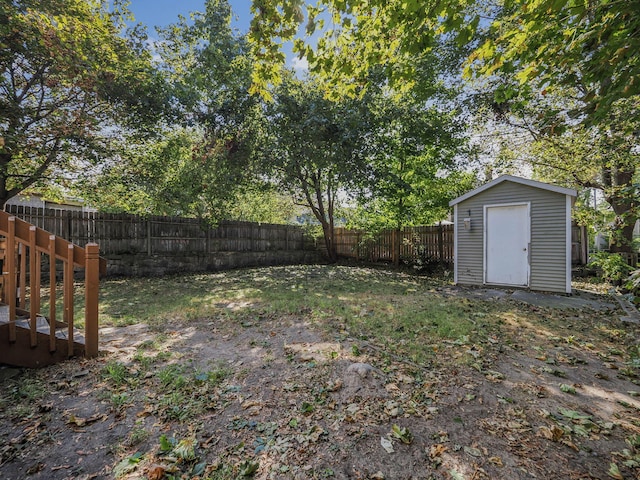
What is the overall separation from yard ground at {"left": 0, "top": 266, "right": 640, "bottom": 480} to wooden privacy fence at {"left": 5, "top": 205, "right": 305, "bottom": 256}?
4.66m

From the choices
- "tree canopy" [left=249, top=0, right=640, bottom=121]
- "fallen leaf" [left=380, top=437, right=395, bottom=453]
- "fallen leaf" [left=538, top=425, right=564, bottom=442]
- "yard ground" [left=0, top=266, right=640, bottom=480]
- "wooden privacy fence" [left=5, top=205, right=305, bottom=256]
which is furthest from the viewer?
"wooden privacy fence" [left=5, top=205, right=305, bottom=256]

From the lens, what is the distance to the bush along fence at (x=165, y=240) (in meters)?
7.42

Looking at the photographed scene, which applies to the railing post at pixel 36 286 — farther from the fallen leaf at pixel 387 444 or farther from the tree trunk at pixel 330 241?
the tree trunk at pixel 330 241

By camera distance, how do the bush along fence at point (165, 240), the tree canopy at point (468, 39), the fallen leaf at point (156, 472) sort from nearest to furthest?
the fallen leaf at point (156, 472), the tree canopy at point (468, 39), the bush along fence at point (165, 240)

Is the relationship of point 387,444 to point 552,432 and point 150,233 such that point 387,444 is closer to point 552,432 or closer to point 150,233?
point 552,432

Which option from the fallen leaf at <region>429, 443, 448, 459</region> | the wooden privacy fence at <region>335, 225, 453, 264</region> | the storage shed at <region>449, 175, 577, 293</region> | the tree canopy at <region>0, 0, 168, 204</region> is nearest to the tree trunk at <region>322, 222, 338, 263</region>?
the wooden privacy fence at <region>335, 225, 453, 264</region>

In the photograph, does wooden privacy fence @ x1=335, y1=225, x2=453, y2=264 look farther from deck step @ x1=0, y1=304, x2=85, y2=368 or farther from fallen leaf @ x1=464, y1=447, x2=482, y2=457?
deck step @ x1=0, y1=304, x2=85, y2=368

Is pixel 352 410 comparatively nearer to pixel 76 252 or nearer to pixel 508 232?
pixel 76 252

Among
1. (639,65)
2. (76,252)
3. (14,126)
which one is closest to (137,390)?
(76,252)

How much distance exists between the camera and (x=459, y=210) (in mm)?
7859

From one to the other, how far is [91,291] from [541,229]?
318 inches

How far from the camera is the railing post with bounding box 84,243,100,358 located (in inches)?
105

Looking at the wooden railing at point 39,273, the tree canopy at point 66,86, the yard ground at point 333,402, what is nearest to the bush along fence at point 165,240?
the tree canopy at point 66,86

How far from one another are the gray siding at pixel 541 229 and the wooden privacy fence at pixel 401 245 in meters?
2.33
